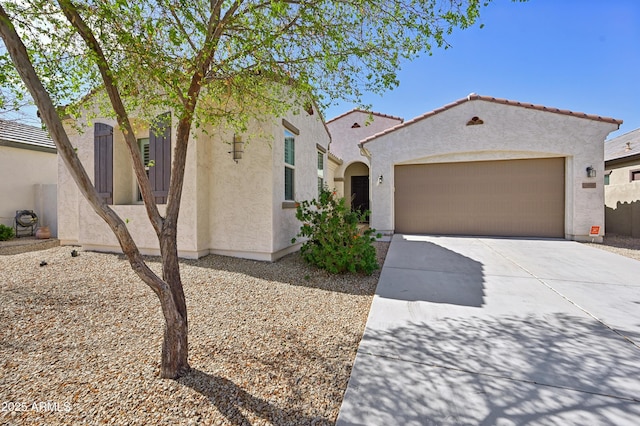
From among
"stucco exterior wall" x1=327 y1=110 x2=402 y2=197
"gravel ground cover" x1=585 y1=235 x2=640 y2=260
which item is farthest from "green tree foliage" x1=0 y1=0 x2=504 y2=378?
"stucco exterior wall" x1=327 y1=110 x2=402 y2=197

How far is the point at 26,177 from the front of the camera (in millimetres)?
10969

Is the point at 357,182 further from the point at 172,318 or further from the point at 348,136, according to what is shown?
the point at 172,318

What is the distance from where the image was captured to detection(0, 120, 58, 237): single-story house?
33.9 ft

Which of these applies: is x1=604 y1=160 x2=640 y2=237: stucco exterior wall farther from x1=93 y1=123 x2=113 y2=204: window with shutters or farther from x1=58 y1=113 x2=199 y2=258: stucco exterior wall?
x1=93 y1=123 x2=113 y2=204: window with shutters

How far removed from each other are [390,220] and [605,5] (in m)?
7.82

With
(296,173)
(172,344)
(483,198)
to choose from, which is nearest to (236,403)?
(172,344)

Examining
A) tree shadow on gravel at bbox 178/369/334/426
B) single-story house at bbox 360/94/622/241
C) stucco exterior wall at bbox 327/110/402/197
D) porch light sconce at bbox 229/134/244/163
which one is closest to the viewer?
tree shadow on gravel at bbox 178/369/334/426

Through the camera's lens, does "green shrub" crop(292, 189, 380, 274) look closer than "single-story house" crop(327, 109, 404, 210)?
Yes

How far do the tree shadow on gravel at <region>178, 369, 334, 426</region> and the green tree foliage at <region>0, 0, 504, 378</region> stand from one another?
215 millimetres

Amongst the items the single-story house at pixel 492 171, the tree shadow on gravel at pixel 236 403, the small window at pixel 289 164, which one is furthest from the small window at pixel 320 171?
the tree shadow on gravel at pixel 236 403

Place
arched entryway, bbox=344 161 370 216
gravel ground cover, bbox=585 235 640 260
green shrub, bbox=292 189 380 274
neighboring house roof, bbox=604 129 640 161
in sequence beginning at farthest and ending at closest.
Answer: arched entryway, bbox=344 161 370 216 → neighboring house roof, bbox=604 129 640 161 → gravel ground cover, bbox=585 235 640 260 → green shrub, bbox=292 189 380 274

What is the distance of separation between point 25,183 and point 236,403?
1443 cm

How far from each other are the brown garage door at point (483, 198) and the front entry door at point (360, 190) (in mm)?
4740

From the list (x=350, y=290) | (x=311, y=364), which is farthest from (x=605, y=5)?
(x=311, y=364)
